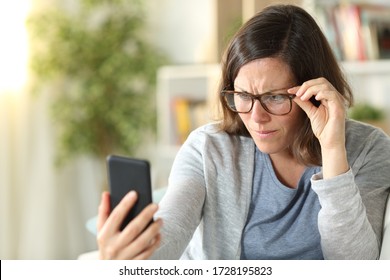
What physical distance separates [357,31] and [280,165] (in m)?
1.57

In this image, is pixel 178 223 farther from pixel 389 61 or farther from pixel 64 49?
pixel 64 49

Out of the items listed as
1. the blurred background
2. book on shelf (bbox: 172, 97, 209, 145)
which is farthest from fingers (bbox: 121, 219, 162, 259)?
book on shelf (bbox: 172, 97, 209, 145)

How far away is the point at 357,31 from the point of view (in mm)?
2773

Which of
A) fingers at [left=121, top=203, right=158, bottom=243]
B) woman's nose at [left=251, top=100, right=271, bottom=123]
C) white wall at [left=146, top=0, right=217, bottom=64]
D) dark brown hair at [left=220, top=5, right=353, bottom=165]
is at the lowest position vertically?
fingers at [left=121, top=203, right=158, bottom=243]

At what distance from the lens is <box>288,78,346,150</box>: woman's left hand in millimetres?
1188

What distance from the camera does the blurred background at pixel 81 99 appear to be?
318 centimetres

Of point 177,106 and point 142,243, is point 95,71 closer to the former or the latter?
point 177,106

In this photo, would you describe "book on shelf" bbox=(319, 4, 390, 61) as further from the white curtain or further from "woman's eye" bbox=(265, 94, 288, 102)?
"woman's eye" bbox=(265, 94, 288, 102)

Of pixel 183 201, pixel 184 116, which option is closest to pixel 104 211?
pixel 183 201

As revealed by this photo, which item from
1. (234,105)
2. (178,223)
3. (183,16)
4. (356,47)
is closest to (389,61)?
(356,47)

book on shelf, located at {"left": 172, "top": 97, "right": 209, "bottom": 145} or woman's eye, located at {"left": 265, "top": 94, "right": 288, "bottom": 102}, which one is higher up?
woman's eye, located at {"left": 265, "top": 94, "right": 288, "bottom": 102}

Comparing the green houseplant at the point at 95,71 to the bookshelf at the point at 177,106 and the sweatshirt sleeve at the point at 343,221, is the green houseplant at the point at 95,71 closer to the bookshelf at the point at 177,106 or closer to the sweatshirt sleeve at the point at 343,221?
the bookshelf at the point at 177,106

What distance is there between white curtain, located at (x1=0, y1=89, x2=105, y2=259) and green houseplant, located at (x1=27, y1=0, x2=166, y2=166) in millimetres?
102

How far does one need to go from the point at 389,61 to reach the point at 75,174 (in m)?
1.78
